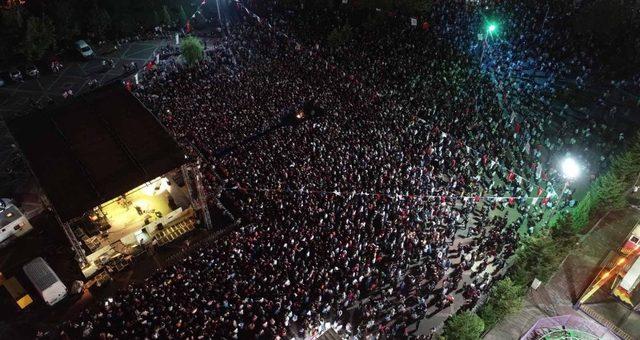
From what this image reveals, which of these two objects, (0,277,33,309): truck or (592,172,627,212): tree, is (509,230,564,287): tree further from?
(0,277,33,309): truck

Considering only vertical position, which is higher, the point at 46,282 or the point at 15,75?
the point at 15,75

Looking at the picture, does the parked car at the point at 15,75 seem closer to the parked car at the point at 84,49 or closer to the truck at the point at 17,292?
the parked car at the point at 84,49

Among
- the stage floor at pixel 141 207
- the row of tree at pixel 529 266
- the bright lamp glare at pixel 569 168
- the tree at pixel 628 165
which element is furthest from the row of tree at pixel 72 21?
the tree at pixel 628 165

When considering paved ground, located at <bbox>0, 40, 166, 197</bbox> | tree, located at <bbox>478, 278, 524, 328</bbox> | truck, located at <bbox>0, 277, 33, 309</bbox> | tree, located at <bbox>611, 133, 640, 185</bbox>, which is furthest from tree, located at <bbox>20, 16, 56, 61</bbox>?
tree, located at <bbox>611, 133, 640, 185</bbox>

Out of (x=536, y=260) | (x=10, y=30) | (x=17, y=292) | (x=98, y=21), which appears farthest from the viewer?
(x=98, y=21)

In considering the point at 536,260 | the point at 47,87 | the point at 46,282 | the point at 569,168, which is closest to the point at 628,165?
the point at 569,168

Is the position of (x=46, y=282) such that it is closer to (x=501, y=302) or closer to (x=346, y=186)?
(x=346, y=186)

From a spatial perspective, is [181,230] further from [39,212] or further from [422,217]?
[422,217]
